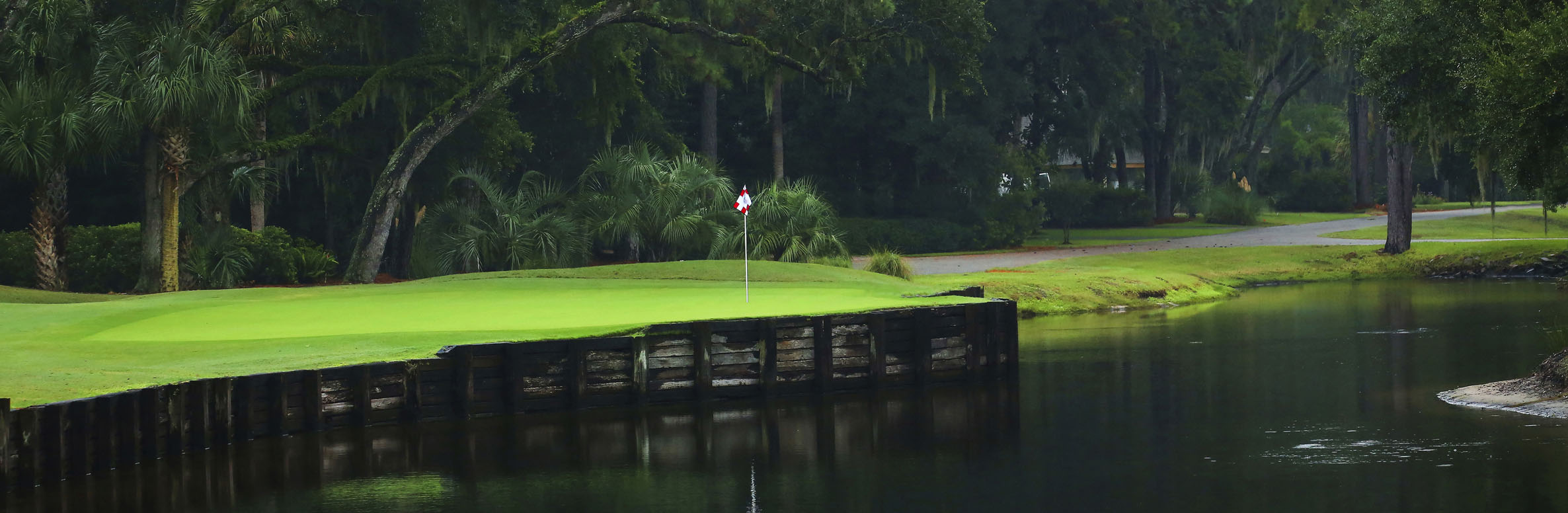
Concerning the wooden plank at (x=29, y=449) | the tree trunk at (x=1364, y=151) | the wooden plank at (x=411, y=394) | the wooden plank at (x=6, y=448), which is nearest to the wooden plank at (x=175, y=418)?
the wooden plank at (x=29, y=449)

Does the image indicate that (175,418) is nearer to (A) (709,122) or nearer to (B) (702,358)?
(B) (702,358)

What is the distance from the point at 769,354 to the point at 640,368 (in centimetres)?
185

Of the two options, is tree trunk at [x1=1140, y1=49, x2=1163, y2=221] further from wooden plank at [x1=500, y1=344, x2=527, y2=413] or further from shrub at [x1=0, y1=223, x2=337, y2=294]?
wooden plank at [x1=500, y1=344, x2=527, y2=413]

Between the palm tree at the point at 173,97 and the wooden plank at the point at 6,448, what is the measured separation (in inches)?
694

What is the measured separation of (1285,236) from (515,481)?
4771cm

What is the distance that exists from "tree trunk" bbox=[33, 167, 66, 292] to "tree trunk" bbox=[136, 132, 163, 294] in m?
1.73

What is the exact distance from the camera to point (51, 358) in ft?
61.4

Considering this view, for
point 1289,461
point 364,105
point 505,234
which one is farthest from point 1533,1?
point 364,105

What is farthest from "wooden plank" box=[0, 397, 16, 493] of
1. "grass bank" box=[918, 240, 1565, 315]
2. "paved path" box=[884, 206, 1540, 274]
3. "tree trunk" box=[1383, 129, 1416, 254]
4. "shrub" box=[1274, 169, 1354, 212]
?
"shrub" box=[1274, 169, 1354, 212]

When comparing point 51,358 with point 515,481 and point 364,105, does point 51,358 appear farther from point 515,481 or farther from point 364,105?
point 364,105

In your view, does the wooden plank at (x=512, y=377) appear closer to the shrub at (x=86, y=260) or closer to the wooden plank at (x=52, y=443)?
the wooden plank at (x=52, y=443)

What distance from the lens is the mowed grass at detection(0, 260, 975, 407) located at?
18406mm

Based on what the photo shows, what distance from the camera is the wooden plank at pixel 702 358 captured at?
20.5 m

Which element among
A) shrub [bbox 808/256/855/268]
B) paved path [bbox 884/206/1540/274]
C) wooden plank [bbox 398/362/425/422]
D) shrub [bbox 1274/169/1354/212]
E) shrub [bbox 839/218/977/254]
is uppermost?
shrub [bbox 1274/169/1354/212]
